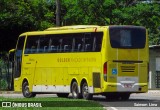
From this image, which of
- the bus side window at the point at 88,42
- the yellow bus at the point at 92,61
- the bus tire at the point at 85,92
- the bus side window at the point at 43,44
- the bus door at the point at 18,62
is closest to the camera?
the yellow bus at the point at 92,61

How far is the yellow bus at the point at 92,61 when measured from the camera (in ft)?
94.0

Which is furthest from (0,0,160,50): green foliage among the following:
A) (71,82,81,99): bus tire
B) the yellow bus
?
(71,82,81,99): bus tire

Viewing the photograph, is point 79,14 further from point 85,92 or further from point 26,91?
point 85,92

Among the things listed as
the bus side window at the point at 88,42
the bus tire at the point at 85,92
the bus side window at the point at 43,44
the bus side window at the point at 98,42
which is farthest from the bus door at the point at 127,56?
the bus side window at the point at 43,44

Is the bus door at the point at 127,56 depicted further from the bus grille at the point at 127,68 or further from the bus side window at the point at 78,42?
the bus side window at the point at 78,42

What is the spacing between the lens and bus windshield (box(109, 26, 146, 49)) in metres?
28.7

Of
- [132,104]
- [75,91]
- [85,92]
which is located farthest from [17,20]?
[132,104]

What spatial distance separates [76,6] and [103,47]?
20.7 m

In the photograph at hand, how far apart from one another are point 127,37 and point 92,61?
1.97 metres

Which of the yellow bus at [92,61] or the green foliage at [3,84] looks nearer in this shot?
the yellow bus at [92,61]

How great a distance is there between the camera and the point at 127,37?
29.1 metres

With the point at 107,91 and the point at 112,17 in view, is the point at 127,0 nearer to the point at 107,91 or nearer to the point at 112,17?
the point at 112,17

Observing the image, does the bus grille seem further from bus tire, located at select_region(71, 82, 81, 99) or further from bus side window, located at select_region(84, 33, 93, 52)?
bus tire, located at select_region(71, 82, 81, 99)

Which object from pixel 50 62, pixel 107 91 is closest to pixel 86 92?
pixel 107 91
